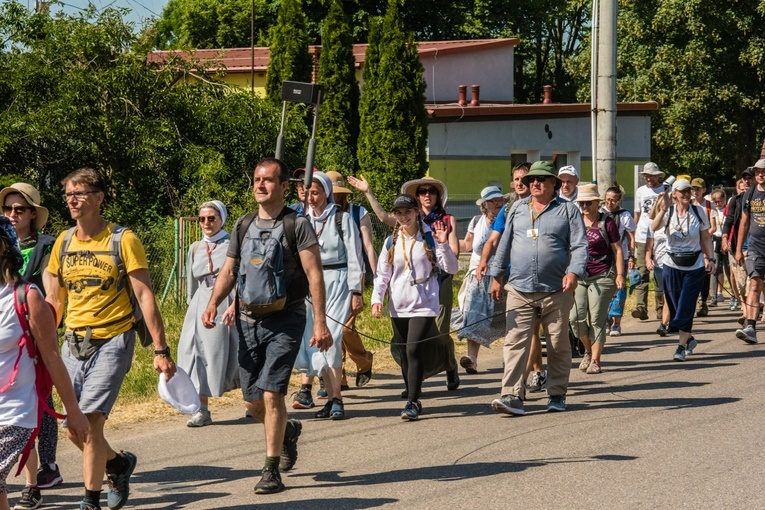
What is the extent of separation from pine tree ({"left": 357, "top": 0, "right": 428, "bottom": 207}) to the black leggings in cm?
1608

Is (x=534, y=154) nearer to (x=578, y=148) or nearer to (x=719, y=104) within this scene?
(x=578, y=148)

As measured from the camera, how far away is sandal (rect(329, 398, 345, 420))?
9.20m

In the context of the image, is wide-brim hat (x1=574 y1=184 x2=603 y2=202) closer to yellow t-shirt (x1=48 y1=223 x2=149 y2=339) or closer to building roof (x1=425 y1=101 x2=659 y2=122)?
yellow t-shirt (x1=48 y1=223 x2=149 y2=339)

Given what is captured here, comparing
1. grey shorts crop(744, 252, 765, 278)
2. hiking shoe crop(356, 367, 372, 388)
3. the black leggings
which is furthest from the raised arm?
grey shorts crop(744, 252, 765, 278)

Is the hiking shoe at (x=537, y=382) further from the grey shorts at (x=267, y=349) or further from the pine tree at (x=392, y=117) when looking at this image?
the pine tree at (x=392, y=117)

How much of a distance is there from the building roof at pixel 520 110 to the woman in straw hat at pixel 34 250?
21.7 meters

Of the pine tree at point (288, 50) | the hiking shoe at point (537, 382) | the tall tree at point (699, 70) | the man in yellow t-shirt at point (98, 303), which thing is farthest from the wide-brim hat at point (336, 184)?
the tall tree at point (699, 70)

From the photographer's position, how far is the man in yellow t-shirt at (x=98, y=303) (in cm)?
620

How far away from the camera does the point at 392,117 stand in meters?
25.5

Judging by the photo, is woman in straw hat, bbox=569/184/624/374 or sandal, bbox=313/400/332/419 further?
woman in straw hat, bbox=569/184/624/374

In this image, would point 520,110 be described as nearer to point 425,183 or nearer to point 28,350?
point 425,183

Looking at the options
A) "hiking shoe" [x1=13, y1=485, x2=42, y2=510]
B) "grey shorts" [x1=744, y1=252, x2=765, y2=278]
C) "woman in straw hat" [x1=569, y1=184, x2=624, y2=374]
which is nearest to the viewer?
"hiking shoe" [x1=13, y1=485, x2=42, y2=510]

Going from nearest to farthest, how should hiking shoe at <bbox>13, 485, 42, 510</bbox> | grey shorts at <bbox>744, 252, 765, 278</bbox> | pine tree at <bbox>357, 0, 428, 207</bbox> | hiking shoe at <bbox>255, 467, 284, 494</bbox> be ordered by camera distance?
hiking shoe at <bbox>13, 485, 42, 510</bbox> → hiking shoe at <bbox>255, 467, 284, 494</bbox> → grey shorts at <bbox>744, 252, 765, 278</bbox> → pine tree at <bbox>357, 0, 428, 207</bbox>

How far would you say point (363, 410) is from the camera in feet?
31.8
